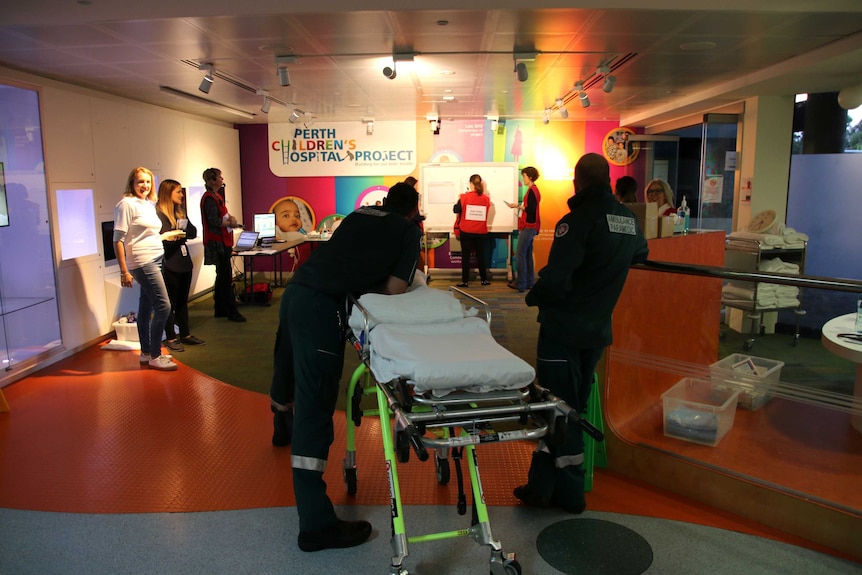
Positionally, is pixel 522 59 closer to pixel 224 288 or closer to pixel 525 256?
pixel 224 288

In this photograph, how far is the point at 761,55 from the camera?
5625 mm

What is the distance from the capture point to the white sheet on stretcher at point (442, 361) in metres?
2.04

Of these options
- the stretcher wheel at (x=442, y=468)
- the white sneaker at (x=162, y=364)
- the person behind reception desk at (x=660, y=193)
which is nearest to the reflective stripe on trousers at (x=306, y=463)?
the stretcher wheel at (x=442, y=468)

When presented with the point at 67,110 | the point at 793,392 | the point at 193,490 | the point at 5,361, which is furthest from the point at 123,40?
the point at 793,392

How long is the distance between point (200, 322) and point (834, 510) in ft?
21.5

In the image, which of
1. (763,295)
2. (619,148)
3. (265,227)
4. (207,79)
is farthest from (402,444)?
(619,148)

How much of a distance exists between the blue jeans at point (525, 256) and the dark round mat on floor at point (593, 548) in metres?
6.80

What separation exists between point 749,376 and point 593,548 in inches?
48.9

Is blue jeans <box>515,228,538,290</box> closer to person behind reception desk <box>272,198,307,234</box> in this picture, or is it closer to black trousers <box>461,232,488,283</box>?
black trousers <box>461,232,488,283</box>

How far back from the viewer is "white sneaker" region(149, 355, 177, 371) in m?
5.61

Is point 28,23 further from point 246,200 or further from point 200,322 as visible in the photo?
point 246,200

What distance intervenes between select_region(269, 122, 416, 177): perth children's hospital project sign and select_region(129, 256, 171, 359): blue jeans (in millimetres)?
5500

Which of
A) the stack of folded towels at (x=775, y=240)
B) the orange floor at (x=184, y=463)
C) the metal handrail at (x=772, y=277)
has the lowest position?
the orange floor at (x=184, y=463)

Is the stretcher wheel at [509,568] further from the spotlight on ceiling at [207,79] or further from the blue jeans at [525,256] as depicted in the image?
the blue jeans at [525,256]
